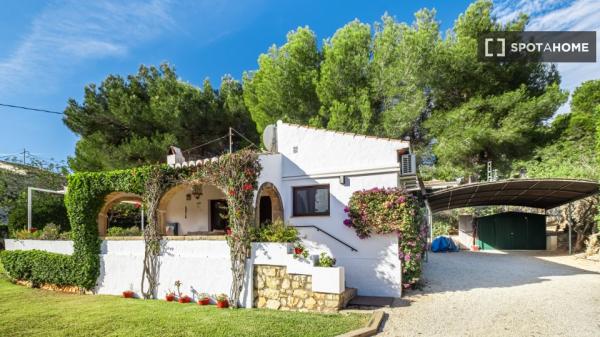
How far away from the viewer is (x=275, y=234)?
881 cm

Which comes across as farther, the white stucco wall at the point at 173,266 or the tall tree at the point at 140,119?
the tall tree at the point at 140,119

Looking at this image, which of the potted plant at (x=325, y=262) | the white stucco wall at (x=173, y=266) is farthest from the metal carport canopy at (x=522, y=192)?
the white stucco wall at (x=173, y=266)

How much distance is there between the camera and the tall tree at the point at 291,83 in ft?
62.2

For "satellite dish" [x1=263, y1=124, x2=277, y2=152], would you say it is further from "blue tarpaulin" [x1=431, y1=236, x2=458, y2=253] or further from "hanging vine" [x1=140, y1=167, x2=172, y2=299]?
"blue tarpaulin" [x1=431, y1=236, x2=458, y2=253]

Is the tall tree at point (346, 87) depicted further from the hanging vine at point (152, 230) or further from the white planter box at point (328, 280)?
the white planter box at point (328, 280)

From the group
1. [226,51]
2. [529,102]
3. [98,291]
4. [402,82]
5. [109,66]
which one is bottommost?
[98,291]

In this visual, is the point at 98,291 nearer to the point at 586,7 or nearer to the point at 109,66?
the point at 109,66

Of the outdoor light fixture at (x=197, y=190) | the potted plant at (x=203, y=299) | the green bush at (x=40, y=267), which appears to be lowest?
the potted plant at (x=203, y=299)

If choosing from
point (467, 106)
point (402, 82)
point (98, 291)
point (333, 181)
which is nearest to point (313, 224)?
point (333, 181)

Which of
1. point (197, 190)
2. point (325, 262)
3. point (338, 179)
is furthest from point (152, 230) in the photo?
point (338, 179)

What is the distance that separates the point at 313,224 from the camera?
1077cm

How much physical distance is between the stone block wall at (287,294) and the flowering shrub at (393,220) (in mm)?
2123

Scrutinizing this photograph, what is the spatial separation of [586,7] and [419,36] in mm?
7483

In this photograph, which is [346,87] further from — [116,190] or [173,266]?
[173,266]
